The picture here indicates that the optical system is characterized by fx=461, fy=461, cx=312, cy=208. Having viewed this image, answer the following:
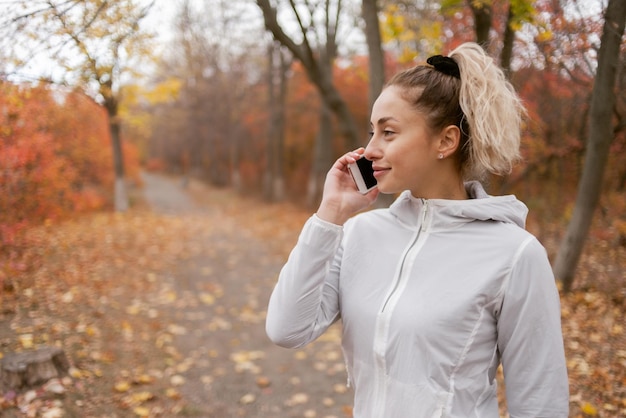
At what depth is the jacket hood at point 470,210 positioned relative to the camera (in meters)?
1.56

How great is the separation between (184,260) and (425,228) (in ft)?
29.0

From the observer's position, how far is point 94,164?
16.0 m

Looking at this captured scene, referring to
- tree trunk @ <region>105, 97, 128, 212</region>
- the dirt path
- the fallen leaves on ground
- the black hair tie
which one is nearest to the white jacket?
the black hair tie

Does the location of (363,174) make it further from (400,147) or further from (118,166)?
(118,166)

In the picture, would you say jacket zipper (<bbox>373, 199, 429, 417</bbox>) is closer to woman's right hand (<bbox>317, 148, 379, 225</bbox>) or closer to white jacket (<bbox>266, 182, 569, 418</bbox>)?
white jacket (<bbox>266, 182, 569, 418</bbox>)

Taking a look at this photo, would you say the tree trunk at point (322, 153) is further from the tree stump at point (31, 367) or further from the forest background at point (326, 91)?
the tree stump at point (31, 367)

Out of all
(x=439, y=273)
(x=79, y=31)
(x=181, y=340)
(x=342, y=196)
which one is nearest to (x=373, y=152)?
(x=342, y=196)

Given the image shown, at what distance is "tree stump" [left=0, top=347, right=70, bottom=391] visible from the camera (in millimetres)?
3953

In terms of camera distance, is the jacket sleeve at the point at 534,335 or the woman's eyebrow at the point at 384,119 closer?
the jacket sleeve at the point at 534,335

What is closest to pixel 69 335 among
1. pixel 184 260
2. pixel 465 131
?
pixel 184 260

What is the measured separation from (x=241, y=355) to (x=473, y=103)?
15.8 feet

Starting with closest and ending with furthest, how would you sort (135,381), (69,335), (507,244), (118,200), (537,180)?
(507,244)
(135,381)
(69,335)
(537,180)
(118,200)

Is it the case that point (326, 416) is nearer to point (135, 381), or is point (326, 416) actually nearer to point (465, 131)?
point (135, 381)

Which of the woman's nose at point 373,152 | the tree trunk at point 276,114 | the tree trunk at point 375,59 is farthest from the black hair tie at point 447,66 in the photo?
the tree trunk at point 276,114
